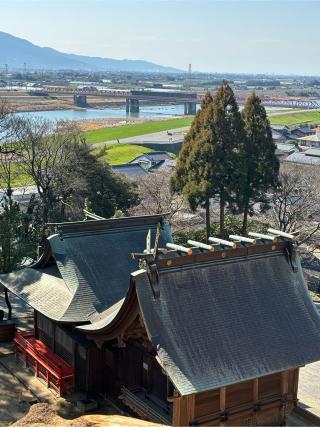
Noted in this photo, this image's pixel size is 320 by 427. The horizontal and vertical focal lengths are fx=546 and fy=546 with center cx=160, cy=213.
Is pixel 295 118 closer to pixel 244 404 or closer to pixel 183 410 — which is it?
pixel 244 404

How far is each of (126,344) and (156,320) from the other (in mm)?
2235

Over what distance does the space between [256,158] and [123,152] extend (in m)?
43.0

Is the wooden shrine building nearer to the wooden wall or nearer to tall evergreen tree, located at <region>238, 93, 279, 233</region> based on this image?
the wooden wall

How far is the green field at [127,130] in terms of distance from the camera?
3329 inches

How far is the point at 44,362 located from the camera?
16.8 metres

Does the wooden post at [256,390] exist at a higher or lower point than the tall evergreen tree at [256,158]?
lower

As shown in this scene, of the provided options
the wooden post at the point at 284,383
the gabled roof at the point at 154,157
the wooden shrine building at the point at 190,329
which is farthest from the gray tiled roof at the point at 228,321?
the gabled roof at the point at 154,157

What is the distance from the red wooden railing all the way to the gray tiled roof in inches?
202

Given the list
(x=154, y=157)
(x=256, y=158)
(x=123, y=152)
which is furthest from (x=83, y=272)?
(x=123, y=152)

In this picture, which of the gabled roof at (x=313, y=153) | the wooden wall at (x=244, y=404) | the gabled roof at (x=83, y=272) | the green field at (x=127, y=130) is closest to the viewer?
the wooden wall at (x=244, y=404)

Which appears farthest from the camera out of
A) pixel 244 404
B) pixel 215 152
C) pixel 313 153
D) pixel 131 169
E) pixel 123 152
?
pixel 123 152

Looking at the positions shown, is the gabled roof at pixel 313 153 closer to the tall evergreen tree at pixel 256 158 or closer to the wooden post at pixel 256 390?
the tall evergreen tree at pixel 256 158

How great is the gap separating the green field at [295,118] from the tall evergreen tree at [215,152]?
91543 millimetres

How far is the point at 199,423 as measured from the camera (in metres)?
12.9
